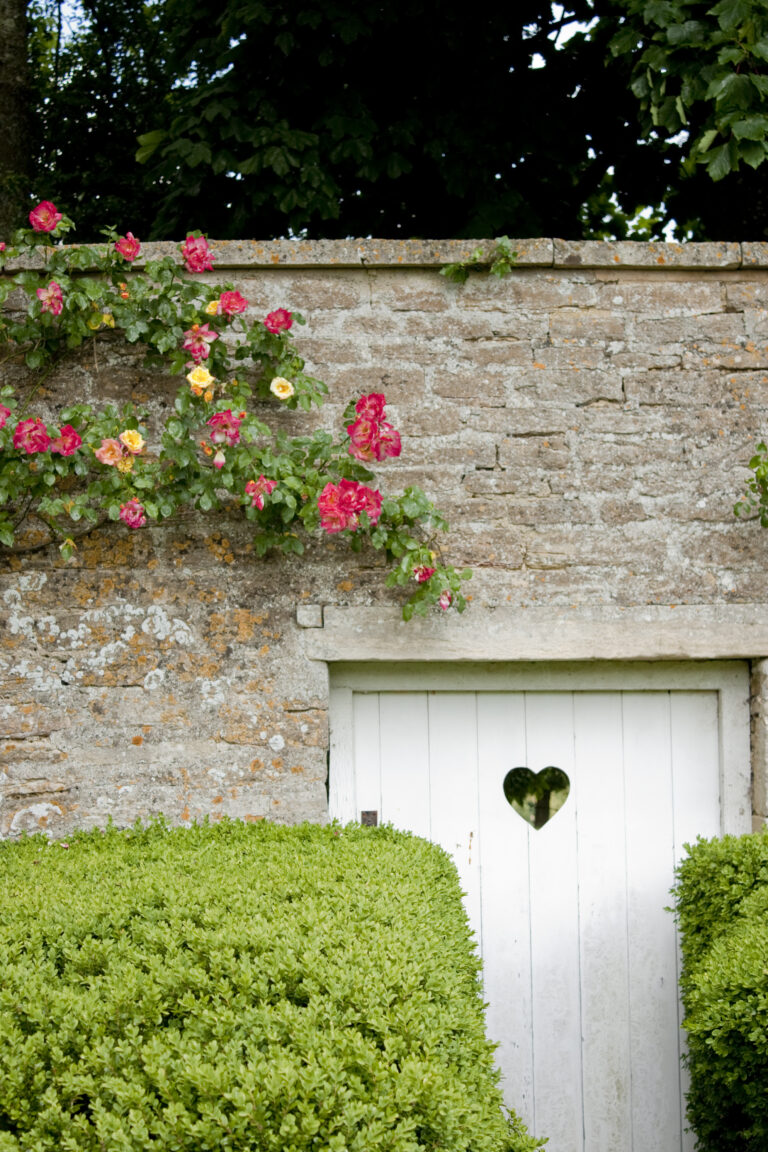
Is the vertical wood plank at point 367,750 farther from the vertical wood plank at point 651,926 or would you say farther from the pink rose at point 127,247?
the pink rose at point 127,247

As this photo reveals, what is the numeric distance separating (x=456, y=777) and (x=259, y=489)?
1.30m

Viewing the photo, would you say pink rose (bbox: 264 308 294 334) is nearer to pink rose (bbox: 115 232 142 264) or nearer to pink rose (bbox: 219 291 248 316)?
pink rose (bbox: 219 291 248 316)

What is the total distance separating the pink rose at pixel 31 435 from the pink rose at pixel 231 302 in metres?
0.74

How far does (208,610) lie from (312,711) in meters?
0.51

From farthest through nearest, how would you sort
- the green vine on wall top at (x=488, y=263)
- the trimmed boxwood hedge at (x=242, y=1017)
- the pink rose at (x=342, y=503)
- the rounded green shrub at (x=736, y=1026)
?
the green vine on wall top at (x=488, y=263) < the pink rose at (x=342, y=503) < the rounded green shrub at (x=736, y=1026) < the trimmed boxwood hedge at (x=242, y=1017)

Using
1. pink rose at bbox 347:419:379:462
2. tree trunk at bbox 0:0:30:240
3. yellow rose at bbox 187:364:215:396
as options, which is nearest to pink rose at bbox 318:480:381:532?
pink rose at bbox 347:419:379:462

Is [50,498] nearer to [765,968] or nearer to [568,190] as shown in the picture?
[765,968]

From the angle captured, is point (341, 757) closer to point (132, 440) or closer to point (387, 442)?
point (387, 442)

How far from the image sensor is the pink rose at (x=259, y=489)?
3.51m

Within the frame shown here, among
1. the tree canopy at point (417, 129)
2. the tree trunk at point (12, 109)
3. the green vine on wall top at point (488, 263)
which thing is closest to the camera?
the green vine on wall top at point (488, 263)

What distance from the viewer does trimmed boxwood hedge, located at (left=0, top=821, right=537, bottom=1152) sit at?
1.74 metres

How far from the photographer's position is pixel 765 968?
105 inches

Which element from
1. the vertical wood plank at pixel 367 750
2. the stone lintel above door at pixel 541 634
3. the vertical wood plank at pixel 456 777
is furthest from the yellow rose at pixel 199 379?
the vertical wood plank at pixel 456 777

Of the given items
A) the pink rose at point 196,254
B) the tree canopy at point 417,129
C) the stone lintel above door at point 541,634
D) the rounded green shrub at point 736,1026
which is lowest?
the rounded green shrub at point 736,1026
